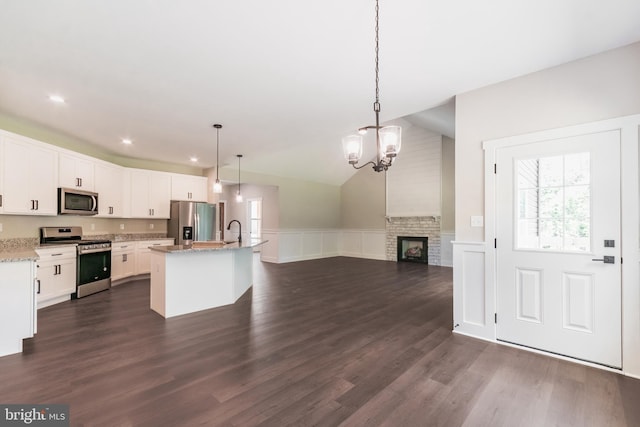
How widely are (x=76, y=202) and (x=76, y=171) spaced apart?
1.83ft

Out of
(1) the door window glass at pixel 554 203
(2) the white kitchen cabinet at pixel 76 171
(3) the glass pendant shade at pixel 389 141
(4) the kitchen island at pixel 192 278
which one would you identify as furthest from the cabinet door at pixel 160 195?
(1) the door window glass at pixel 554 203

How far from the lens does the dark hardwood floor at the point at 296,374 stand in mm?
1876

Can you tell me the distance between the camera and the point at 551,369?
2480 mm

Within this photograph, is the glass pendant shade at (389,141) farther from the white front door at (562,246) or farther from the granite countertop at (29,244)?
the granite countertop at (29,244)

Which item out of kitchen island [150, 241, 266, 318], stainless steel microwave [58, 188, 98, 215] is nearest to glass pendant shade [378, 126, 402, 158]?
kitchen island [150, 241, 266, 318]

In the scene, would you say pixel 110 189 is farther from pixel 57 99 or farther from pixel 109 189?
pixel 57 99

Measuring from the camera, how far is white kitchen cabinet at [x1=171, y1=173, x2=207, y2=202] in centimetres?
689

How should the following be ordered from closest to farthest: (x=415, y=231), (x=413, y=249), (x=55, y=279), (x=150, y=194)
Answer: (x=55, y=279)
(x=150, y=194)
(x=415, y=231)
(x=413, y=249)

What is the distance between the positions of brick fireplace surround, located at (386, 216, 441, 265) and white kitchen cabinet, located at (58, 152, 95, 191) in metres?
7.74

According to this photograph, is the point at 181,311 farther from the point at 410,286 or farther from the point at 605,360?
the point at 605,360

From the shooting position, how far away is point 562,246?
2727 mm

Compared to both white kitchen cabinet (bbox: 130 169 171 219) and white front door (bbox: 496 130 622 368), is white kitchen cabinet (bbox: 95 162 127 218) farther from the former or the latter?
white front door (bbox: 496 130 622 368)

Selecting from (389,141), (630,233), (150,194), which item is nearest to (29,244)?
(150,194)

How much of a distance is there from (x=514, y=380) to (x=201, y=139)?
5.43 metres
